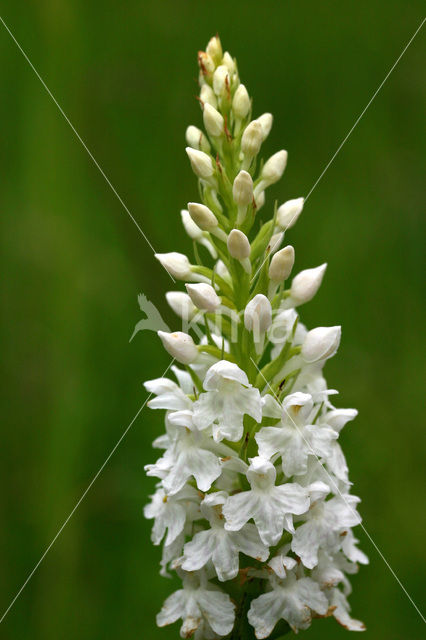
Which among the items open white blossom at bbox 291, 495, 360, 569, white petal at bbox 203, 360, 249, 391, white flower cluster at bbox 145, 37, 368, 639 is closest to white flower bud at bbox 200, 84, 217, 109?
white flower cluster at bbox 145, 37, 368, 639

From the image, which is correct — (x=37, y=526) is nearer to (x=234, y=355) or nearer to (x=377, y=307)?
(x=234, y=355)

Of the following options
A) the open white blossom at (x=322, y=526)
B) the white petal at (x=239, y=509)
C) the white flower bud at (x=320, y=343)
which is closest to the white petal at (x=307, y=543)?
the open white blossom at (x=322, y=526)

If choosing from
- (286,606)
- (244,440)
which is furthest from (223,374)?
(286,606)

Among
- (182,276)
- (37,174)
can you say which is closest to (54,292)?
(37,174)

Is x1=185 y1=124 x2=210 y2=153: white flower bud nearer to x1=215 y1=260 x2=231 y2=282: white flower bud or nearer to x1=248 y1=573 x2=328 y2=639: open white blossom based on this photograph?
x1=215 y1=260 x2=231 y2=282: white flower bud

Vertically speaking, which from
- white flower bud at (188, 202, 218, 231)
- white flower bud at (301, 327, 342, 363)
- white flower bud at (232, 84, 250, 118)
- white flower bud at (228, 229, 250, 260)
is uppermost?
white flower bud at (232, 84, 250, 118)

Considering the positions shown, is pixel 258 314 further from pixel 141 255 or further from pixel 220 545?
pixel 141 255

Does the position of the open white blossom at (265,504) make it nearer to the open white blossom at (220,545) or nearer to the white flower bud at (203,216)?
the open white blossom at (220,545)

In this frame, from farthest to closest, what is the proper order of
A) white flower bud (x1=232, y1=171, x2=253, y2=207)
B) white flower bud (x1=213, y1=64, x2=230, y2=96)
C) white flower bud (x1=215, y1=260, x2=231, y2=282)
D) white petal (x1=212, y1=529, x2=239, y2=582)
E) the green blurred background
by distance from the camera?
the green blurred background
white flower bud (x1=215, y1=260, x2=231, y2=282)
white flower bud (x1=213, y1=64, x2=230, y2=96)
white flower bud (x1=232, y1=171, x2=253, y2=207)
white petal (x1=212, y1=529, x2=239, y2=582)
